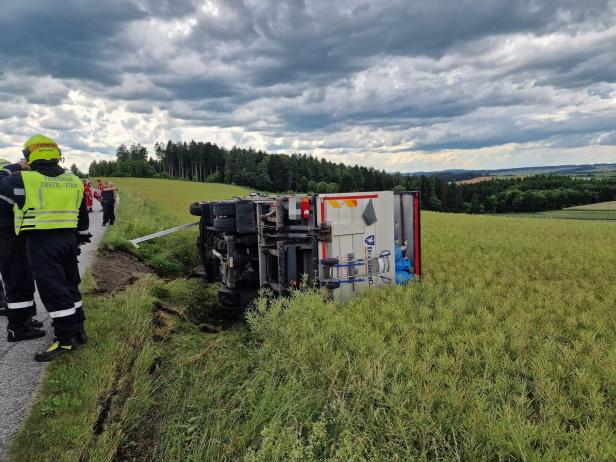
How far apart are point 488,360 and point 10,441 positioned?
11.5ft

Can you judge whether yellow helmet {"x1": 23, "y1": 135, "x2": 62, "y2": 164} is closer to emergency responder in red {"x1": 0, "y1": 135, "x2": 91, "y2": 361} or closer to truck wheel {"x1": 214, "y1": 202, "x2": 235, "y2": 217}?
emergency responder in red {"x1": 0, "y1": 135, "x2": 91, "y2": 361}

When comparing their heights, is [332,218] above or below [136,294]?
above

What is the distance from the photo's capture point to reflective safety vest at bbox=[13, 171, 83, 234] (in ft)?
13.7

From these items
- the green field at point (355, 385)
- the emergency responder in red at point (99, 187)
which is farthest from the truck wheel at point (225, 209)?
the emergency responder in red at point (99, 187)

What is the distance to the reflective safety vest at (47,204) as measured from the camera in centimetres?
418

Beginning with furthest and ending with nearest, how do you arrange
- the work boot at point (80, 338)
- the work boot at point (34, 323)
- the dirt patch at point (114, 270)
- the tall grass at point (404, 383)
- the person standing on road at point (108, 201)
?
1. the person standing on road at point (108, 201)
2. the dirt patch at point (114, 270)
3. the work boot at point (34, 323)
4. the work boot at point (80, 338)
5. the tall grass at point (404, 383)

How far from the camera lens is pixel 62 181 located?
440 cm

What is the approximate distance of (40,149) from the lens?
168 inches

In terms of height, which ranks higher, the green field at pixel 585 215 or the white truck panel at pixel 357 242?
the white truck panel at pixel 357 242

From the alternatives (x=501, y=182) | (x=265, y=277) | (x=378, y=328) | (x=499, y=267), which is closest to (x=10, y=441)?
→ (x=378, y=328)

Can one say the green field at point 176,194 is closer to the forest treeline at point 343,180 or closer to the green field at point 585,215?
the forest treeline at point 343,180

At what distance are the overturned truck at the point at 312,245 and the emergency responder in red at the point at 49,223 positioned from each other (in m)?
2.12

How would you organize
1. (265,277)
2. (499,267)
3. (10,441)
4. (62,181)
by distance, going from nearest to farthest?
(10,441)
(62,181)
(265,277)
(499,267)

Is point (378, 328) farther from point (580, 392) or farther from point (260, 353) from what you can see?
point (580, 392)
